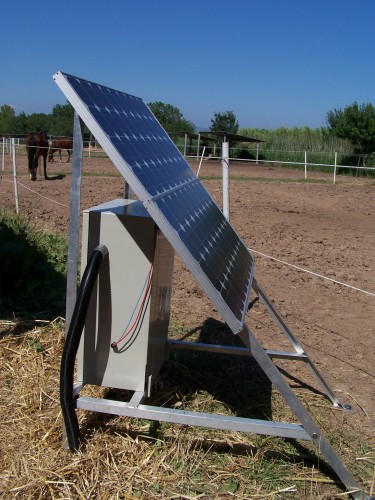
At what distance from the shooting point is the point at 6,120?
69.3 metres

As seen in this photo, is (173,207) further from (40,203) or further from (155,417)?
(40,203)

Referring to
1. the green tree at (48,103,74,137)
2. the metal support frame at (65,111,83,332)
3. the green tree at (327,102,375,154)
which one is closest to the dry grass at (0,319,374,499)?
the metal support frame at (65,111,83,332)

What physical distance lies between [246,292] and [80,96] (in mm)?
1325

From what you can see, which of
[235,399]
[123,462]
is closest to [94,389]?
[123,462]

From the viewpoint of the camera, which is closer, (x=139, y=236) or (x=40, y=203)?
(x=139, y=236)

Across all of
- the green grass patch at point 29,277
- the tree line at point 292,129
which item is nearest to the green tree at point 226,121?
the tree line at point 292,129

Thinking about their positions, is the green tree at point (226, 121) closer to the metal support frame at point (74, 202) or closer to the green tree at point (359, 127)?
the green tree at point (359, 127)

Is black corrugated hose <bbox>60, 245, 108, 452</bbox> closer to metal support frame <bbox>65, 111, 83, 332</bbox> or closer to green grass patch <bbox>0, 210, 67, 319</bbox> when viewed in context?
metal support frame <bbox>65, 111, 83, 332</bbox>

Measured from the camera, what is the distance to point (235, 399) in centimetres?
369

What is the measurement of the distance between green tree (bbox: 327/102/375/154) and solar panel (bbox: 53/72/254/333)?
32585 mm

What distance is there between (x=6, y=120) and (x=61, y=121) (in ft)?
58.2

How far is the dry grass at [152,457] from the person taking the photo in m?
2.61

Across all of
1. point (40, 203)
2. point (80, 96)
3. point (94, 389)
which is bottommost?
point (94, 389)

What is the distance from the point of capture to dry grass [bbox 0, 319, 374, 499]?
2611 millimetres
